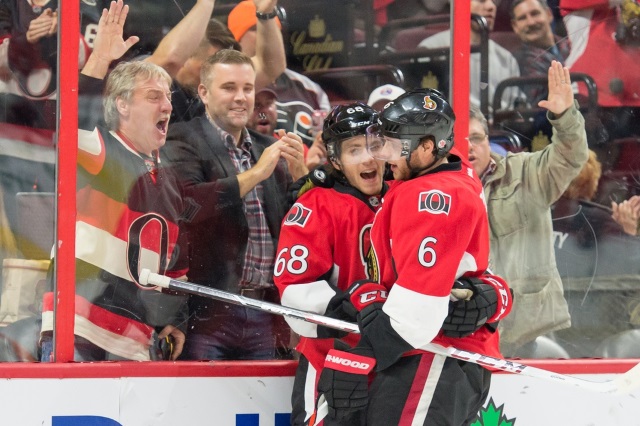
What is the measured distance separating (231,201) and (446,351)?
1.00m

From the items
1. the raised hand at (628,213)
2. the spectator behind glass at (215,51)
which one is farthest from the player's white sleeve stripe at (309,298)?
the raised hand at (628,213)

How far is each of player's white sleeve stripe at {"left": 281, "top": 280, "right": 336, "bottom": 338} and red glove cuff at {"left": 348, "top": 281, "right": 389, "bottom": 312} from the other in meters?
0.15

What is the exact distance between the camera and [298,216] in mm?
3166

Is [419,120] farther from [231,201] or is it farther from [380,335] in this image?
[231,201]

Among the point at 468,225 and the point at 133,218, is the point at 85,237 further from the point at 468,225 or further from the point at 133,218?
the point at 468,225

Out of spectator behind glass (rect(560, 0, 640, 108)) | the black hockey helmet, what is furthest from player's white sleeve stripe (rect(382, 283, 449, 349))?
spectator behind glass (rect(560, 0, 640, 108))

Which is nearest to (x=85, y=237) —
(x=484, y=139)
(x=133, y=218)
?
(x=133, y=218)

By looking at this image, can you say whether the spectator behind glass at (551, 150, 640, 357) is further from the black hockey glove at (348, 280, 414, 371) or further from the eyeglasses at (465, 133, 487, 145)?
the black hockey glove at (348, 280, 414, 371)

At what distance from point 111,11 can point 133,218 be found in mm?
688

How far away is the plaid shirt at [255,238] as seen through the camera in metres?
3.47

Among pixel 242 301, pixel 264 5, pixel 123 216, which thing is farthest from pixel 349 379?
pixel 264 5

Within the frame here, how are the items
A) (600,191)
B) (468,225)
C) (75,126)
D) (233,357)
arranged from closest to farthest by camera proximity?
(468,225)
(75,126)
(233,357)
(600,191)

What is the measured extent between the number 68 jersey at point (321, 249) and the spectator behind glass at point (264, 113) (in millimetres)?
379

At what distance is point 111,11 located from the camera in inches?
129
